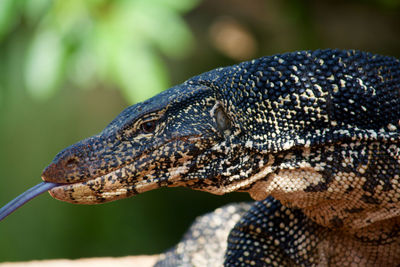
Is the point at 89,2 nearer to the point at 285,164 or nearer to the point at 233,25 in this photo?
the point at 285,164

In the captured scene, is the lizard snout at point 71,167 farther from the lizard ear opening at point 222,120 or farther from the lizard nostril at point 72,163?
the lizard ear opening at point 222,120

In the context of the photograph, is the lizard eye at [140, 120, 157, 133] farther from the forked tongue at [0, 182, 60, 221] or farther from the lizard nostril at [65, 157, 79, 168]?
the forked tongue at [0, 182, 60, 221]

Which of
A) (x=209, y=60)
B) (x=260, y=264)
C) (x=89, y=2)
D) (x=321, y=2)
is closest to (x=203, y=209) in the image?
(x=209, y=60)

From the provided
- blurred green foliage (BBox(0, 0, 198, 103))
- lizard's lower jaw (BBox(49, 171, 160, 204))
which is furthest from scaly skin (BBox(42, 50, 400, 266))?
blurred green foliage (BBox(0, 0, 198, 103))

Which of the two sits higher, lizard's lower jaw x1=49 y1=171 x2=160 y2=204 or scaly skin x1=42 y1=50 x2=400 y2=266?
scaly skin x1=42 y1=50 x2=400 y2=266

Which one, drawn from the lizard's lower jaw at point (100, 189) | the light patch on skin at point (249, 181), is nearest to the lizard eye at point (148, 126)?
the lizard's lower jaw at point (100, 189)

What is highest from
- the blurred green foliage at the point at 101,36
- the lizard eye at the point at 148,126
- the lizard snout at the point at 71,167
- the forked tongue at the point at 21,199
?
the blurred green foliage at the point at 101,36

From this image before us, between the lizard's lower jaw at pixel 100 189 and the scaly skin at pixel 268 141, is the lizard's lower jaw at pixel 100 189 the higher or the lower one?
the lower one

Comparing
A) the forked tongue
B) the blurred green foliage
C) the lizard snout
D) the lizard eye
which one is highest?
the blurred green foliage

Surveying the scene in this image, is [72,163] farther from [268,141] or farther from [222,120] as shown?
[268,141]
